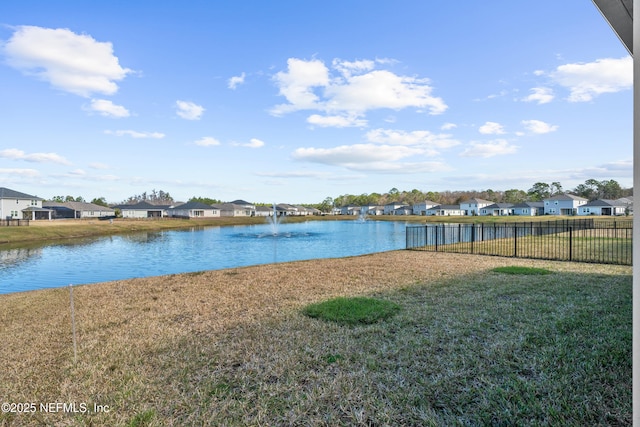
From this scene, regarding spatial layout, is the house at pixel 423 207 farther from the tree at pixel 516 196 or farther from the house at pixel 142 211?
the house at pixel 142 211

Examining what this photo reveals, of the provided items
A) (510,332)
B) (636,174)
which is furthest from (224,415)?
(510,332)

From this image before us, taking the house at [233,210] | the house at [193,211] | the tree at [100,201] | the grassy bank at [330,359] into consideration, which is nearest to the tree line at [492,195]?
the house at [233,210]

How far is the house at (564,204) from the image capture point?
60.8m

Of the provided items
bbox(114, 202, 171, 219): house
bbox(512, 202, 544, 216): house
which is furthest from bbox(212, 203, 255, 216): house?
bbox(512, 202, 544, 216): house

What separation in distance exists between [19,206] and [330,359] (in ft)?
188

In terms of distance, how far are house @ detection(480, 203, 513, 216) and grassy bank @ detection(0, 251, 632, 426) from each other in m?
72.9

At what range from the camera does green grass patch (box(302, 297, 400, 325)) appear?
14.1 ft

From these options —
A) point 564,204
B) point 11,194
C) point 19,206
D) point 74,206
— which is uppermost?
point 11,194

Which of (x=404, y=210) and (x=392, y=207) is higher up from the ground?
(x=392, y=207)

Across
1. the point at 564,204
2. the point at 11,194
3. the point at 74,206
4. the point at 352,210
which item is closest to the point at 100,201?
the point at 74,206

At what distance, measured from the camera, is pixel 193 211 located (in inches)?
2454

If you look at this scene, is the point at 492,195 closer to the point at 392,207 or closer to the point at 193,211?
the point at 392,207

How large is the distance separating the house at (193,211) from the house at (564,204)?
6663cm

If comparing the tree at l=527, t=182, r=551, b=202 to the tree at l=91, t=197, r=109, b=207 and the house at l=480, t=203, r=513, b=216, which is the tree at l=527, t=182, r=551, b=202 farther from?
the tree at l=91, t=197, r=109, b=207
